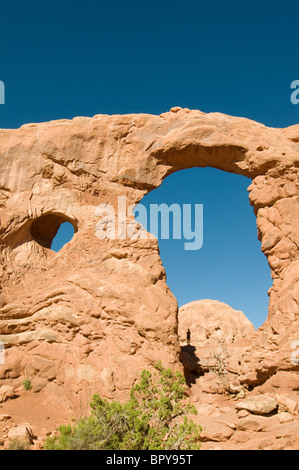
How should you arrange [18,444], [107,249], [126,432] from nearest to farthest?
1. [126,432]
2. [18,444]
3. [107,249]

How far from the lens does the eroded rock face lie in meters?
13.1

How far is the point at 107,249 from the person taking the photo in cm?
1501

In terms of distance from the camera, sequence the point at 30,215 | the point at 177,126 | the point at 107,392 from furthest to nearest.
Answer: the point at 177,126
the point at 30,215
the point at 107,392

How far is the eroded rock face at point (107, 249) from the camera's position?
13.1 m

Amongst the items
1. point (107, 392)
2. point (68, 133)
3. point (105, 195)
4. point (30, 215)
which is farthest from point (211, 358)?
point (68, 133)

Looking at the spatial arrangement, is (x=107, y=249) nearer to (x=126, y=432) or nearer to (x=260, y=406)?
(x=260, y=406)

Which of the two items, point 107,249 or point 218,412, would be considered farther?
point 107,249

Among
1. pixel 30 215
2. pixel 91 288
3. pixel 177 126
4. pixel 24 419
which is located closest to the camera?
pixel 24 419

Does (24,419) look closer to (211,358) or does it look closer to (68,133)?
(211,358)

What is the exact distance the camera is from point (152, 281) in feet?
46.6
